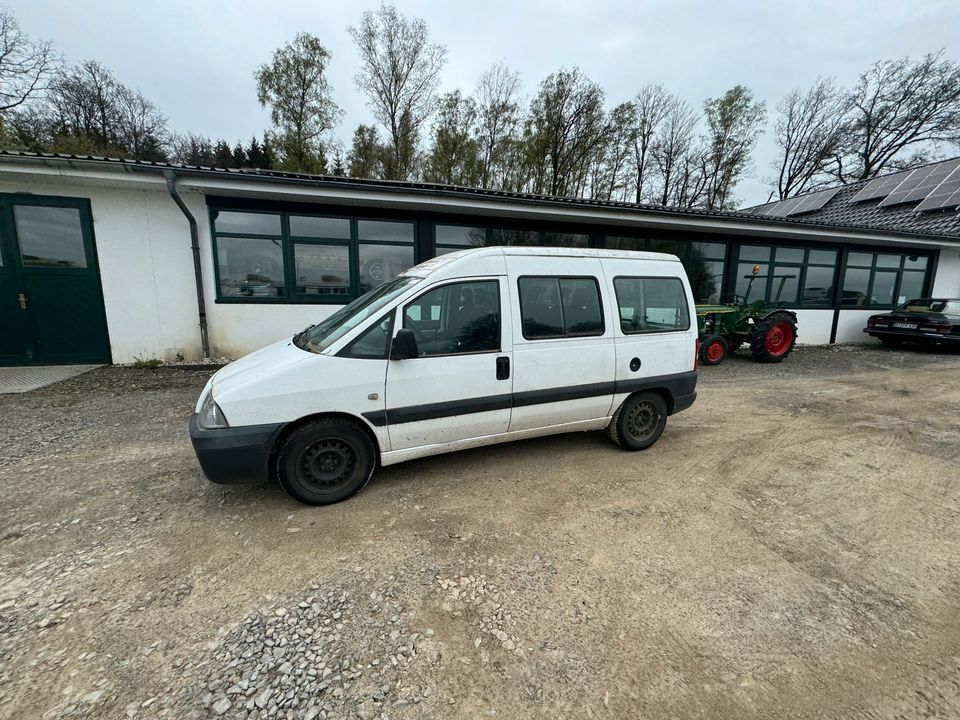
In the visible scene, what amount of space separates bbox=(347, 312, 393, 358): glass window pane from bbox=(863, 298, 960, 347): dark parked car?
14324 millimetres

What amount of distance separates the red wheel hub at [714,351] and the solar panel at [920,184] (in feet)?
46.3

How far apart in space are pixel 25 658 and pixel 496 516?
2.43 meters

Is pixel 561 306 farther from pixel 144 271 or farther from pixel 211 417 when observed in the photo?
pixel 144 271

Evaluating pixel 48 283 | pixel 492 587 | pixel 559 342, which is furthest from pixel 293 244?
pixel 492 587

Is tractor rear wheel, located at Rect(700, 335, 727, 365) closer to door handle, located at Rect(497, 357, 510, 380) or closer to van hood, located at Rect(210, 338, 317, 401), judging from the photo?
door handle, located at Rect(497, 357, 510, 380)

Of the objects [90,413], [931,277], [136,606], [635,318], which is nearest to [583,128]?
[931,277]

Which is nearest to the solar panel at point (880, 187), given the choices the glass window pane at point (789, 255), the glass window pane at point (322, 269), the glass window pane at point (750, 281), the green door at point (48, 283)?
the glass window pane at point (789, 255)

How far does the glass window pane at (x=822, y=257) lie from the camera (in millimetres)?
11836

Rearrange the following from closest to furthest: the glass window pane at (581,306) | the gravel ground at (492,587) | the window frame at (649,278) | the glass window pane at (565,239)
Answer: the gravel ground at (492,587) < the glass window pane at (581,306) < the window frame at (649,278) < the glass window pane at (565,239)

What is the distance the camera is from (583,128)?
21094 mm

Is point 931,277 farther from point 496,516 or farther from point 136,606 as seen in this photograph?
point 136,606

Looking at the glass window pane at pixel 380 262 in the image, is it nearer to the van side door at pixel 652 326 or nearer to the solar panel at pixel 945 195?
the van side door at pixel 652 326

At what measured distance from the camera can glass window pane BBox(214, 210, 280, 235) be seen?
303 inches

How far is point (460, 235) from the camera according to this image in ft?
29.4
